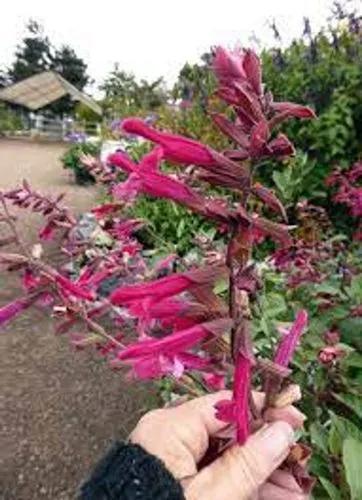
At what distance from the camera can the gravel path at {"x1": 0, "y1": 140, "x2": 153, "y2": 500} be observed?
3.37m

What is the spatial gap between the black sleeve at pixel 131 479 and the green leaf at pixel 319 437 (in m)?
0.76

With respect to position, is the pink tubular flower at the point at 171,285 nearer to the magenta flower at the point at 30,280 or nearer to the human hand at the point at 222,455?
the human hand at the point at 222,455

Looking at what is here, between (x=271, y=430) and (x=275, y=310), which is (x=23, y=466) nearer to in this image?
(x=275, y=310)

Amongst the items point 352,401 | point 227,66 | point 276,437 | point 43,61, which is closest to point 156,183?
point 227,66

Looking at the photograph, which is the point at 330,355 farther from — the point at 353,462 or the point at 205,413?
the point at 205,413

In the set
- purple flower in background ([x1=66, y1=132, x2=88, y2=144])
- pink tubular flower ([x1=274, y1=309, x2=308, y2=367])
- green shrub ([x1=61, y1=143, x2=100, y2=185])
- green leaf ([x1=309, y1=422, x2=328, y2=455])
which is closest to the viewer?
pink tubular flower ([x1=274, y1=309, x2=308, y2=367])

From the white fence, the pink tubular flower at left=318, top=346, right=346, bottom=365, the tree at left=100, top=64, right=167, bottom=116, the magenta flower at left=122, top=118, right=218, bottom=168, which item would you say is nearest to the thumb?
the magenta flower at left=122, top=118, right=218, bottom=168

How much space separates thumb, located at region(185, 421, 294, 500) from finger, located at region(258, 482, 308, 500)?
5 centimetres

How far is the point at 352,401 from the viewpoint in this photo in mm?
2049

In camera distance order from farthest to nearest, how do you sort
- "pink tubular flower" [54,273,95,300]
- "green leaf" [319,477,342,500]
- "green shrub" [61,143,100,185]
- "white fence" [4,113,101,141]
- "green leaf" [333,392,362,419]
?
"white fence" [4,113,101,141]
"green shrub" [61,143,100,185]
"green leaf" [333,392,362,419]
"green leaf" [319,477,342,500]
"pink tubular flower" [54,273,95,300]

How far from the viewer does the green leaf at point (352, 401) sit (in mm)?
1992

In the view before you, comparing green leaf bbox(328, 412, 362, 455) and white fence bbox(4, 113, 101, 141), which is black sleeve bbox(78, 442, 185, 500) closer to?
green leaf bbox(328, 412, 362, 455)

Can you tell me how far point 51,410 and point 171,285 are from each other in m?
3.35

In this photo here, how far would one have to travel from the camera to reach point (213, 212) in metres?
0.82
